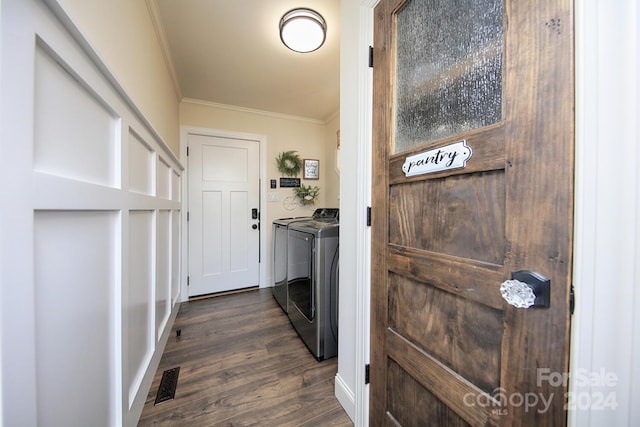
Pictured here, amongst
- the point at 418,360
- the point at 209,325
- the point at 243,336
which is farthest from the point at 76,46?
the point at 209,325

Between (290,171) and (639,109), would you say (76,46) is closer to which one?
(639,109)

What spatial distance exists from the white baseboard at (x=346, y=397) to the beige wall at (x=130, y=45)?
5.84ft

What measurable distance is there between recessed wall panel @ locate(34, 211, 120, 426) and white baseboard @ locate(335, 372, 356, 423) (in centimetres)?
102

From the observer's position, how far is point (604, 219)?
426 millimetres

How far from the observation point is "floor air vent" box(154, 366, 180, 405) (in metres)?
1.32

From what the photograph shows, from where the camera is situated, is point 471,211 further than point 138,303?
No

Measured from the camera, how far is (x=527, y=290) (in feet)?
1.67

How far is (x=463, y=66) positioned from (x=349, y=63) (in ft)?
2.31

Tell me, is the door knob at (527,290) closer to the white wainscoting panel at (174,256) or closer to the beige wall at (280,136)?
the white wainscoting panel at (174,256)

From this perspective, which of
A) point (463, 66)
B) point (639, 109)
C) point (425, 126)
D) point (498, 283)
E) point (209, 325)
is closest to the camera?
point (639, 109)

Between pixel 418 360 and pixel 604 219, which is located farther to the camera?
pixel 418 360

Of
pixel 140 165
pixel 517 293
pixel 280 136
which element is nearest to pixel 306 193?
pixel 280 136

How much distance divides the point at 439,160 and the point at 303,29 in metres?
1.49

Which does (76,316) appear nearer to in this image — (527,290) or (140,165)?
(140,165)
